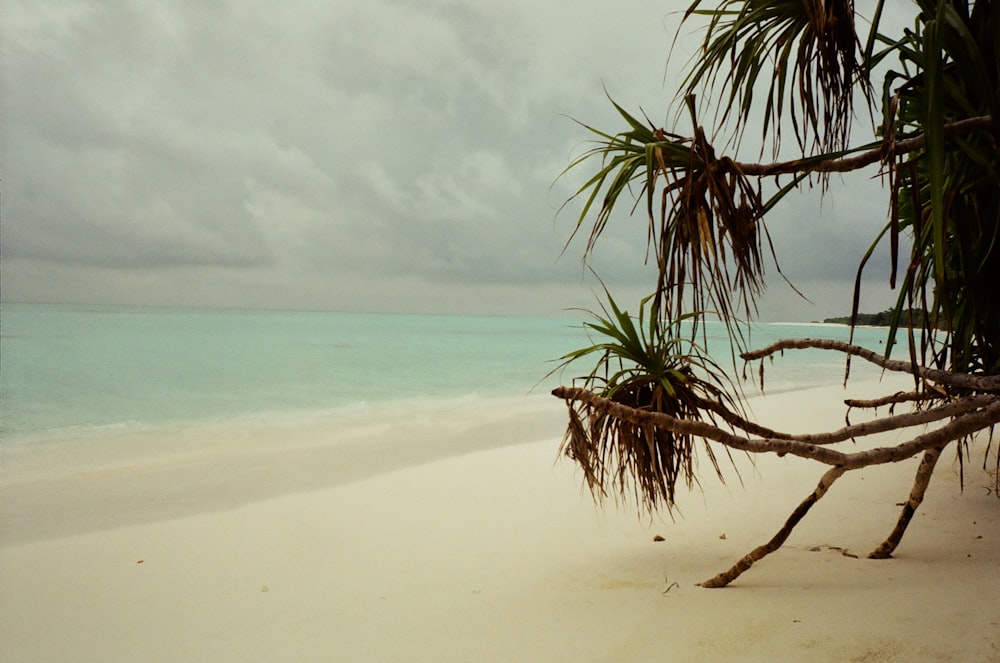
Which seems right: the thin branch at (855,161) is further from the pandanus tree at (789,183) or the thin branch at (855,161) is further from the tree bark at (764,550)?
the tree bark at (764,550)

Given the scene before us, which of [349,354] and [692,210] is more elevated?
[349,354]

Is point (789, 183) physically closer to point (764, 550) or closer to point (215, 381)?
point (764, 550)

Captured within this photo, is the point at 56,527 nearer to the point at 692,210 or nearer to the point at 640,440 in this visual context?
the point at 640,440

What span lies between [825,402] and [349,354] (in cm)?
1814

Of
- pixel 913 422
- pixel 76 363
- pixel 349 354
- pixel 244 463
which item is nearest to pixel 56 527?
pixel 244 463

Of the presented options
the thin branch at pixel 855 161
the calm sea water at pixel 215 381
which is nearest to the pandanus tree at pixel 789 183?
the thin branch at pixel 855 161

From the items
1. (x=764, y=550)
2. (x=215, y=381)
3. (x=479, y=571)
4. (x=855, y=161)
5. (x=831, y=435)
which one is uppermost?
(x=215, y=381)

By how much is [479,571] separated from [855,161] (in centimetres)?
238

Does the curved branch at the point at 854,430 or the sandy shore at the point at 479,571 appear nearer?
the curved branch at the point at 854,430

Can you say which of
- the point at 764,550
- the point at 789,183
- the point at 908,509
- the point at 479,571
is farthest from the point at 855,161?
the point at 479,571

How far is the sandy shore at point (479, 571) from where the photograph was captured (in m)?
2.11

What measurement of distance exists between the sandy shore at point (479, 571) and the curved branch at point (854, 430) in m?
0.56

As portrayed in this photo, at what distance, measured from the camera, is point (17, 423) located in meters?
8.53

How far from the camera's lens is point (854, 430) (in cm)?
204
